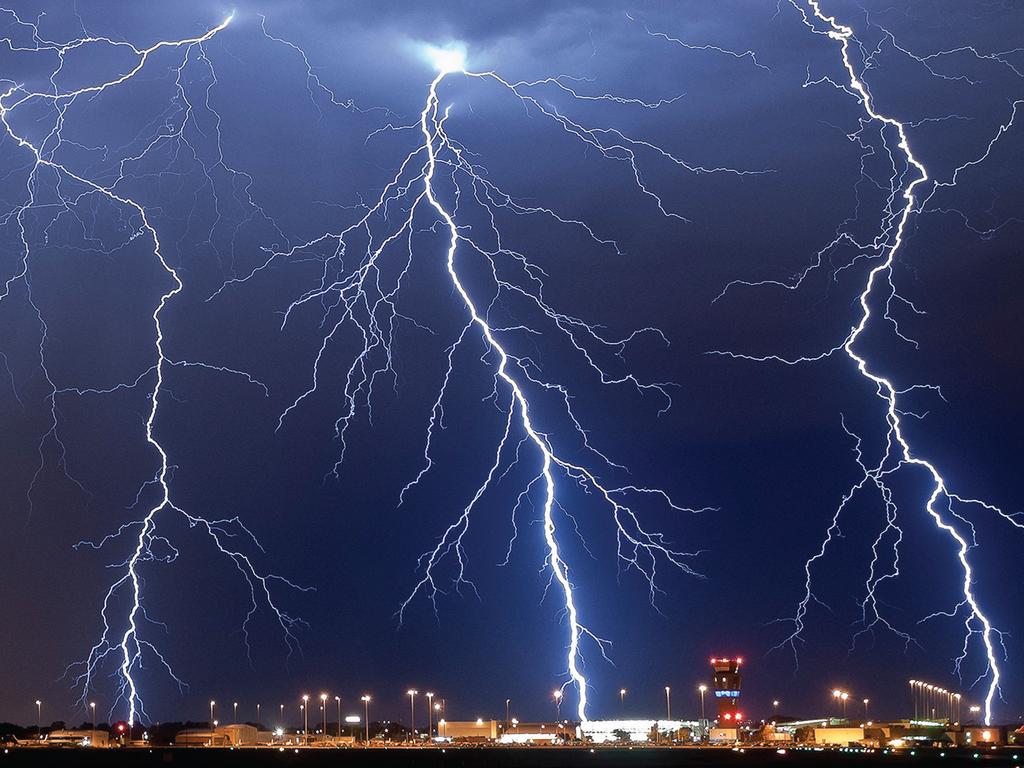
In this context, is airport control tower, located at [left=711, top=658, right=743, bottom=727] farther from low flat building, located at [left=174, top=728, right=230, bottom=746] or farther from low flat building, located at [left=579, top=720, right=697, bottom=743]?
low flat building, located at [left=174, top=728, right=230, bottom=746]

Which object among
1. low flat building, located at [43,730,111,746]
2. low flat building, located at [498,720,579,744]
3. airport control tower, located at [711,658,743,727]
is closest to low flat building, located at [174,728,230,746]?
low flat building, located at [43,730,111,746]

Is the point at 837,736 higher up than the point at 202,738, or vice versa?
the point at 202,738

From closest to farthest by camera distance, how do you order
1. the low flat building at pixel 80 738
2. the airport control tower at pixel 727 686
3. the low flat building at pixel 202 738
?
the low flat building at pixel 80 738 < the low flat building at pixel 202 738 < the airport control tower at pixel 727 686

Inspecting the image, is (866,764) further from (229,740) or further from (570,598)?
(229,740)

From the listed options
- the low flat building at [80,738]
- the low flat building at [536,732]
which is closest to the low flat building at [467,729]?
the low flat building at [536,732]

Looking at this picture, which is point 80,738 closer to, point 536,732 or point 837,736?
point 536,732

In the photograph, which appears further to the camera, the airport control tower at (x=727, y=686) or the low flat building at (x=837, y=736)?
the airport control tower at (x=727, y=686)

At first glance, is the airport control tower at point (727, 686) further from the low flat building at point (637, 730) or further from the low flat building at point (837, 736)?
the low flat building at point (837, 736)

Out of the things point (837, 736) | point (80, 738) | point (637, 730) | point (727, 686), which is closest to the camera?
point (837, 736)

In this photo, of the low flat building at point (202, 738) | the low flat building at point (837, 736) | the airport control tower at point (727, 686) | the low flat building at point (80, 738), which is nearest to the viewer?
the low flat building at point (837, 736)

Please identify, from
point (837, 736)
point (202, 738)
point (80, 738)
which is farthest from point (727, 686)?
point (80, 738)
